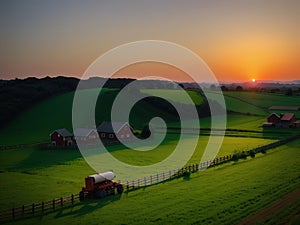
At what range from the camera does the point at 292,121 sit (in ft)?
269

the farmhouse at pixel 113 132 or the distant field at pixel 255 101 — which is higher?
the distant field at pixel 255 101

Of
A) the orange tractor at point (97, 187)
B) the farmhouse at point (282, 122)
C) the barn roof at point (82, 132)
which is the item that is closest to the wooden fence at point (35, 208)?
the orange tractor at point (97, 187)

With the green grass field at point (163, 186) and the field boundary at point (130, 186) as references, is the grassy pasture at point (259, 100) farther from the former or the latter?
the field boundary at point (130, 186)

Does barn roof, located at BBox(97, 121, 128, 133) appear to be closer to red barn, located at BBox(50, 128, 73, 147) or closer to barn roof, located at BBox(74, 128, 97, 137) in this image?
barn roof, located at BBox(74, 128, 97, 137)

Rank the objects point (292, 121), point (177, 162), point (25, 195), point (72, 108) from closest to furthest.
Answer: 1. point (25, 195)
2. point (177, 162)
3. point (292, 121)
4. point (72, 108)

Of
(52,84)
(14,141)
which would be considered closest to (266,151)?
(14,141)

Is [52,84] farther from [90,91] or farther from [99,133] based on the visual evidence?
[99,133]

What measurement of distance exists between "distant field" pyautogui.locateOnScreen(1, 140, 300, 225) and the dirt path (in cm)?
47

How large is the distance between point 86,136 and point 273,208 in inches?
1606

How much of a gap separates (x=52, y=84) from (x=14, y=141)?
56.7m

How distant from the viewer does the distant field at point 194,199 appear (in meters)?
24.9

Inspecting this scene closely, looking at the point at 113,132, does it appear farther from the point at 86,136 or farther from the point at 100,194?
the point at 100,194

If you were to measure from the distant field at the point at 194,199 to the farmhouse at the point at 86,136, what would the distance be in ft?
69.2

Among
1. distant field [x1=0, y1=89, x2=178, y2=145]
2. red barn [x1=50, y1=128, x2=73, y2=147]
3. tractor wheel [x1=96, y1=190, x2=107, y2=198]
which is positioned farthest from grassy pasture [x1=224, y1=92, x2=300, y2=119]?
tractor wheel [x1=96, y1=190, x2=107, y2=198]
